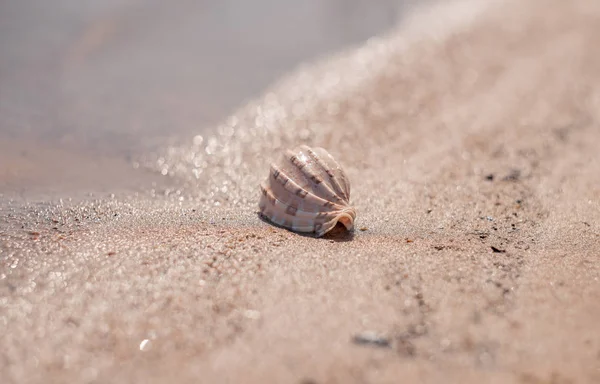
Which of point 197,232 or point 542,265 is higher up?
point 542,265

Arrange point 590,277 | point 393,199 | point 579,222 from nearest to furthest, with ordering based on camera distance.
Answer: point 590,277 → point 579,222 → point 393,199

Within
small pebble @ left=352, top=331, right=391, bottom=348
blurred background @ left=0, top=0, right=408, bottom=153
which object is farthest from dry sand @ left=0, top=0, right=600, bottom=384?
blurred background @ left=0, top=0, right=408, bottom=153

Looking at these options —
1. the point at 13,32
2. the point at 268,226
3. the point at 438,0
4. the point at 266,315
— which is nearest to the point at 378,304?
the point at 266,315

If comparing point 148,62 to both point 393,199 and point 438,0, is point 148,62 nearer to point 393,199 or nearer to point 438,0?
point 393,199

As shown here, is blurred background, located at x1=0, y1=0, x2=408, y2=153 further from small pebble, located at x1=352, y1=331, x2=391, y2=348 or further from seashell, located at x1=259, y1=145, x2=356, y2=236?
small pebble, located at x1=352, y1=331, x2=391, y2=348

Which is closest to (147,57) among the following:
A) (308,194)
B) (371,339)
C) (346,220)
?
(308,194)
